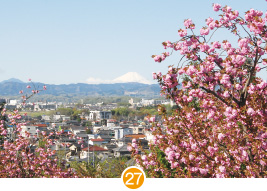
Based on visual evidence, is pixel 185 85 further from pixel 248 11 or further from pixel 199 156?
pixel 248 11

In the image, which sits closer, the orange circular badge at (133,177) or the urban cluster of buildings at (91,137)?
the orange circular badge at (133,177)

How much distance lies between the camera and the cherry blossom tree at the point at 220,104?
5.89 metres

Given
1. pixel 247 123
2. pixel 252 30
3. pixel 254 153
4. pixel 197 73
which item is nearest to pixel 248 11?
pixel 252 30

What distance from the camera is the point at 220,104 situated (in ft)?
23.3

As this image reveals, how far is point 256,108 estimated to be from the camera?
5.81 metres

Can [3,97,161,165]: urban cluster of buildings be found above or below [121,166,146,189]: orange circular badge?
below

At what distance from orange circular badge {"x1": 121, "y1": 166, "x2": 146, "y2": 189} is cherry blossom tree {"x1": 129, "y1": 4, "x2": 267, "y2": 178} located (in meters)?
1.00

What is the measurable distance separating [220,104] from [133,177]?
2.47m

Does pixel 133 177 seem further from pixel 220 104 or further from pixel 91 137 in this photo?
pixel 91 137

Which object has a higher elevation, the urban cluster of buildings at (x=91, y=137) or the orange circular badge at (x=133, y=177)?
the orange circular badge at (x=133, y=177)

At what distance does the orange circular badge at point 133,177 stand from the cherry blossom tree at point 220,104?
100cm

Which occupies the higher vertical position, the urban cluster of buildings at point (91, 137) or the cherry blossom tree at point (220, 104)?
the cherry blossom tree at point (220, 104)

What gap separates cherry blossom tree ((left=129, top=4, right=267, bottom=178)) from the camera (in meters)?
5.89
